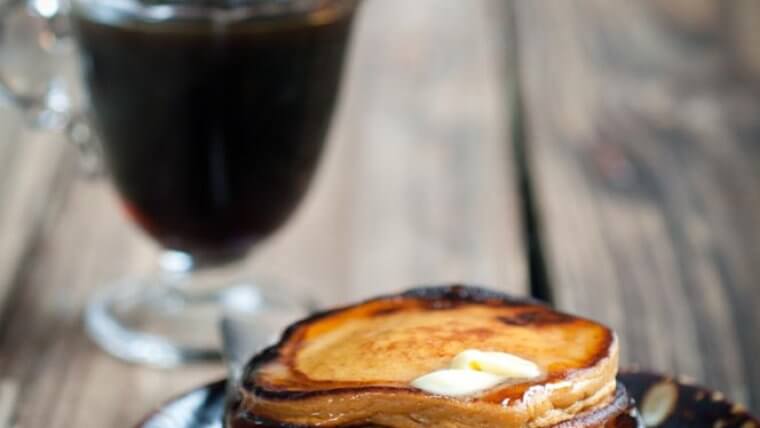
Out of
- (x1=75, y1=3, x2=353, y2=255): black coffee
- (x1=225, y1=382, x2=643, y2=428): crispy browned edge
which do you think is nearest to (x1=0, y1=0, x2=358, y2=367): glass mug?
(x1=75, y1=3, x2=353, y2=255): black coffee

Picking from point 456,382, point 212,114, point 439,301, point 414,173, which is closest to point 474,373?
point 456,382

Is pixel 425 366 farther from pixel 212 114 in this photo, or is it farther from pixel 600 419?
pixel 212 114

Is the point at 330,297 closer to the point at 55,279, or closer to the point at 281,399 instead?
the point at 55,279

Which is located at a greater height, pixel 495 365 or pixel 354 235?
pixel 495 365

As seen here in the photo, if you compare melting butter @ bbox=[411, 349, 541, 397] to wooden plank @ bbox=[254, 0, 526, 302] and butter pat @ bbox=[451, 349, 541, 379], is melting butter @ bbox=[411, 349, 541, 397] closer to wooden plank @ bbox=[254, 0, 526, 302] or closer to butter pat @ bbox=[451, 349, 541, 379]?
butter pat @ bbox=[451, 349, 541, 379]

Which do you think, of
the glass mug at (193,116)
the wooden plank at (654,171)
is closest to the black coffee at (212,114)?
the glass mug at (193,116)

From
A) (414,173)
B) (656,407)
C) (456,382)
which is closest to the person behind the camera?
(456,382)

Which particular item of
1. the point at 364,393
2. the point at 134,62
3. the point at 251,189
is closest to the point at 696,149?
the point at 251,189
